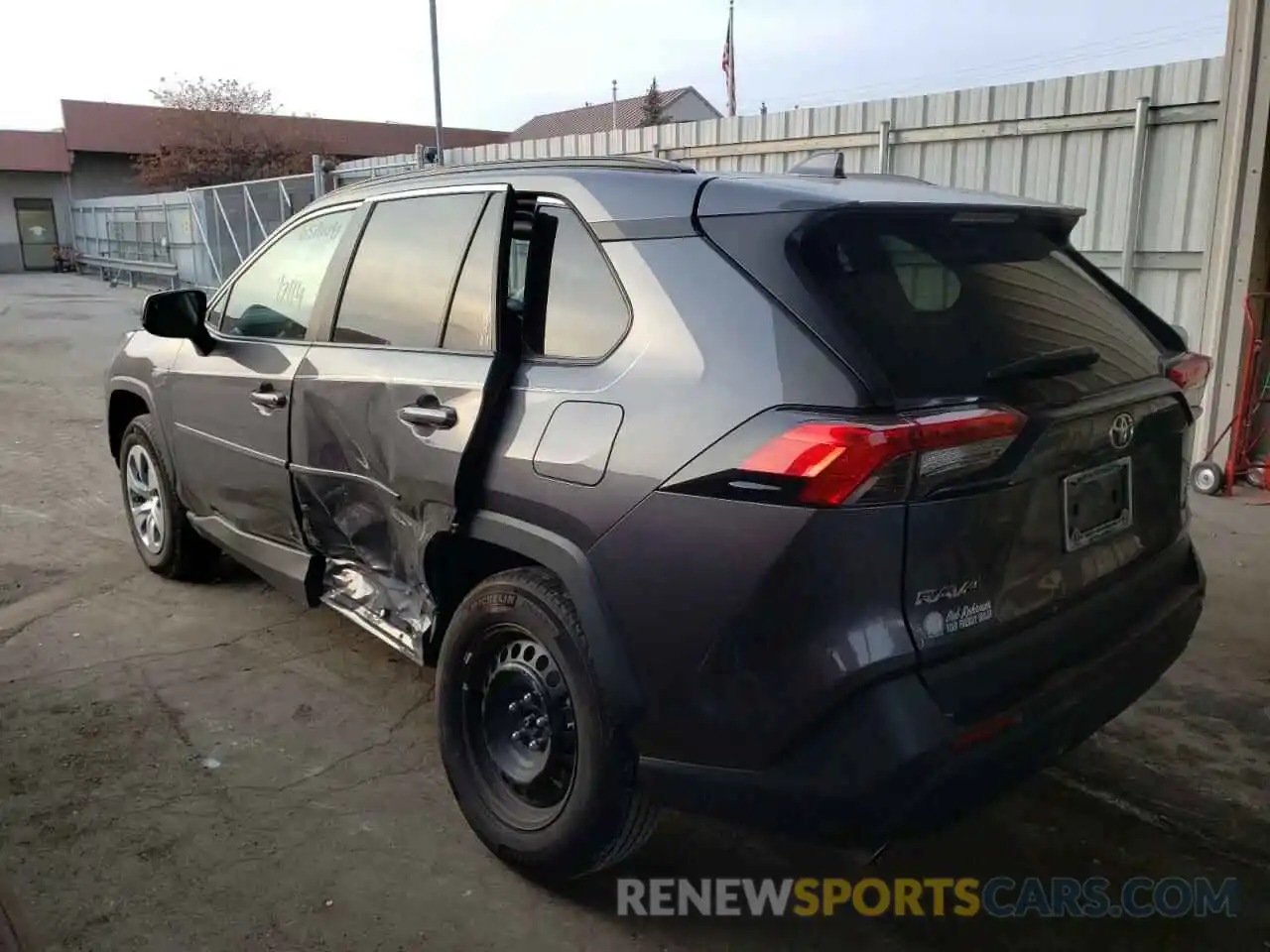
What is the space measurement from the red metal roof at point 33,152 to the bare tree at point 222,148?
4465 millimetres

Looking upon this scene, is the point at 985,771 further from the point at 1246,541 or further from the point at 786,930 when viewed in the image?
the point at 1246,541

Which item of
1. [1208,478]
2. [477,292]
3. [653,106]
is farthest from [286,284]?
[653,106]

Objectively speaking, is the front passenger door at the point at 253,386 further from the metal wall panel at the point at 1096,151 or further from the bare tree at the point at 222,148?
the bare tree at the point at 222,148

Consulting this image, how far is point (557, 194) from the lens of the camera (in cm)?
288

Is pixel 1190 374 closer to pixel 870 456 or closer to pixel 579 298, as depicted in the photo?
pixel 870 456

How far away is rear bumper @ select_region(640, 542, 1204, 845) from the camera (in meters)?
2.11

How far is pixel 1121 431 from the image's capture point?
2525 mm

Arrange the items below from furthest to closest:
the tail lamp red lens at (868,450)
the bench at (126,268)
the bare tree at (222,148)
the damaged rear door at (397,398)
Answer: the bare tree at (222,148)
the bench at (126,268)
the damaged rear door at (397,398)
the tail lamp red lens at (868,450)

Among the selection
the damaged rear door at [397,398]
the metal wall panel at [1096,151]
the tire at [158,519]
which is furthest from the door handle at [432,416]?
the metal wall panel at [1096,151]

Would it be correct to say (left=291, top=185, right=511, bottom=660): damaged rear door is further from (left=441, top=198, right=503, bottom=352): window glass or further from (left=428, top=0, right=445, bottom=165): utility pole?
(left=428, top=0, right=445, bottom=165): utility pole

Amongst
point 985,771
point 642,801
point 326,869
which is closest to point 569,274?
point 642,801

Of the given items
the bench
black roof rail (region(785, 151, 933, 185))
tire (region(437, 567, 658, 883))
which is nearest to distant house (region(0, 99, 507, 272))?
the bench

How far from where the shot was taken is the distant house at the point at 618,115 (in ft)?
176

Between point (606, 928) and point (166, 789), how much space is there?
1.60 metres
